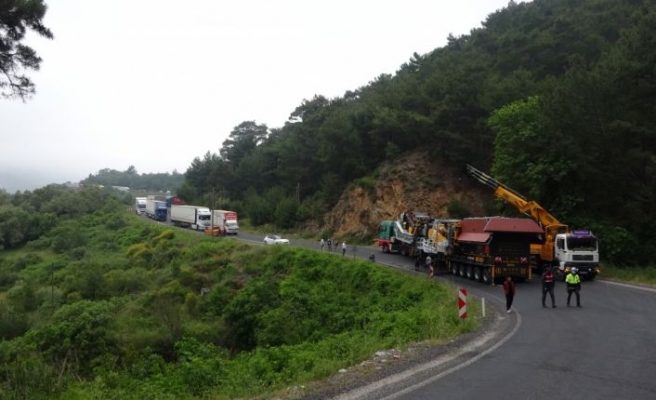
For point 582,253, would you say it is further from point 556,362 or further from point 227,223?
point 227,223

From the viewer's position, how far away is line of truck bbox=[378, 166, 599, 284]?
28109 millimetres

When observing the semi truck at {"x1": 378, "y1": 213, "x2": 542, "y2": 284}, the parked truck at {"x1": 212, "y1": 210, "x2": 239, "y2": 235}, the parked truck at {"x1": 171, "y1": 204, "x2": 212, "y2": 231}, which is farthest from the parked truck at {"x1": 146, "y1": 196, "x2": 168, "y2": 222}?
the semi truck at {"x1": 378, "y1": 213, "x2": 542, "y2": 284}

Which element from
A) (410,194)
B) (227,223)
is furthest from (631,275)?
(227,223)

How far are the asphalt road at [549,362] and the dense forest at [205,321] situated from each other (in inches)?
72.5

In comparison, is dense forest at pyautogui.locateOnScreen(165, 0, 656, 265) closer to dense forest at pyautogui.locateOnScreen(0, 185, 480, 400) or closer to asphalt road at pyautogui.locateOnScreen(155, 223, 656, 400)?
dense forest at pyautogui.locateOnScreen(0, 185, 480, 400)

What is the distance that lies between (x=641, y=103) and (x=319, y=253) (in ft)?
77.1

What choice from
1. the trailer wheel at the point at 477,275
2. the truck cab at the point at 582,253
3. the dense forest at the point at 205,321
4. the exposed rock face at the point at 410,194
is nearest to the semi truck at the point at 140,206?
the dense forest at the point at 205,321

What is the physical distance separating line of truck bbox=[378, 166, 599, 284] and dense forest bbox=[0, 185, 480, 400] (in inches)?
148

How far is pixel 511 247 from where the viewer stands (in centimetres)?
2834

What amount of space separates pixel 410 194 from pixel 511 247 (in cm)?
2863

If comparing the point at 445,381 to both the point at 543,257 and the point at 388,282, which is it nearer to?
the point at 388,282

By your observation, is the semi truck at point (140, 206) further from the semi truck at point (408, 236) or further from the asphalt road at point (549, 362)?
the asphalt road at point (549, 362)

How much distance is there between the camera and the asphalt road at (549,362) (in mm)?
9398

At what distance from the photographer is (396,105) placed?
63.3 metres
